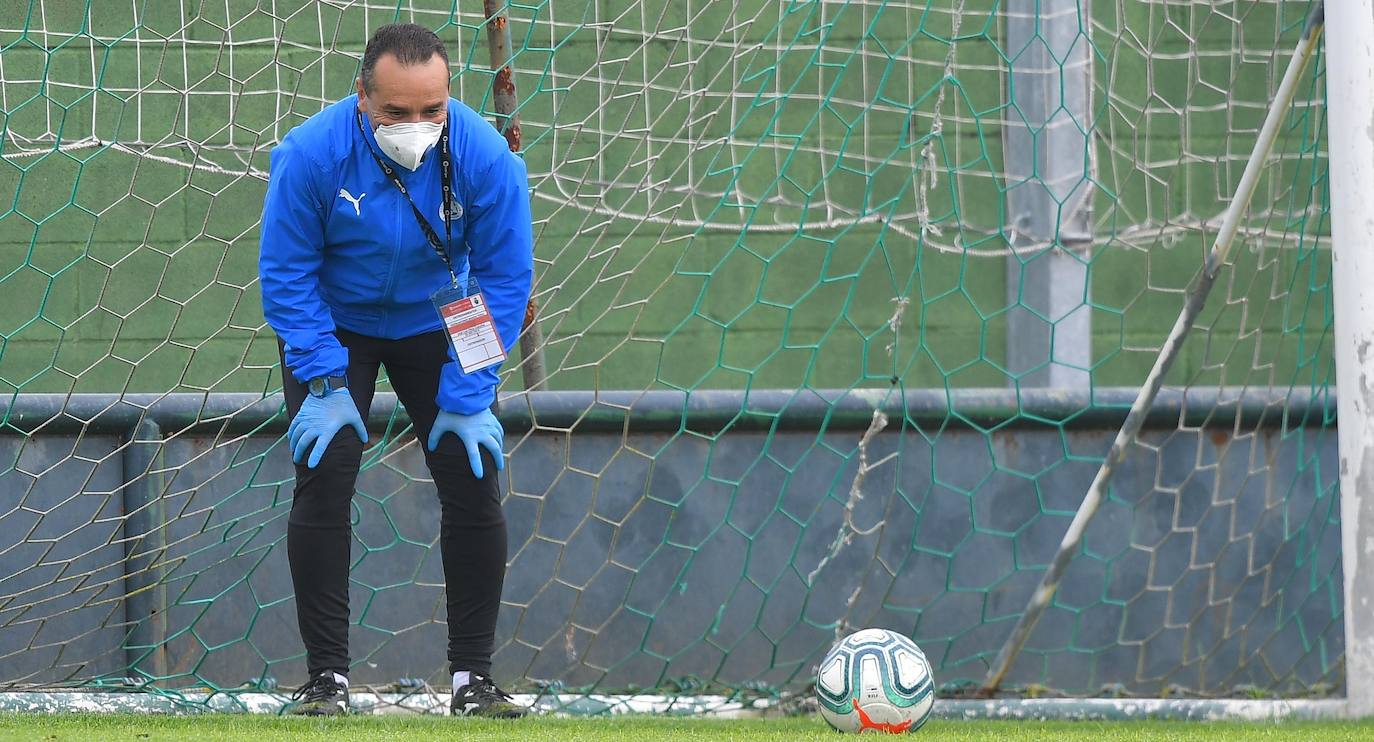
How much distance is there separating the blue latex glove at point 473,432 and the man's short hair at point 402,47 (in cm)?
60

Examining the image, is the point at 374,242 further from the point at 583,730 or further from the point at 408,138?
the point at 583,730

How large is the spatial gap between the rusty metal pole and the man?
0.61 meters


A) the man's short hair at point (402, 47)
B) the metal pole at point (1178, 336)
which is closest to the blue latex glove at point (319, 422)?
the man's short hair at point (402, 47)

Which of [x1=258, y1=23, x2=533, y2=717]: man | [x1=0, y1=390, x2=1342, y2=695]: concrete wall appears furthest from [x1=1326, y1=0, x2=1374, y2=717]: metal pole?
[x1=258, y1=23, x2=533, y2=717]: man

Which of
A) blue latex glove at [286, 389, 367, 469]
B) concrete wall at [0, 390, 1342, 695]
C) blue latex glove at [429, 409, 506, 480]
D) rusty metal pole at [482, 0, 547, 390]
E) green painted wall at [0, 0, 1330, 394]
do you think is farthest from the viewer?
green painted wall at [0, 0, 1330, 394]

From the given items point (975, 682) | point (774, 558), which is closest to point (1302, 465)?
point (975, 682)

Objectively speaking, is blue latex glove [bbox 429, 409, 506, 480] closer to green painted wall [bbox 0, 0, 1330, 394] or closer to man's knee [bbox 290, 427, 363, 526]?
man's knee [bbox 290, 427, 363, 526]

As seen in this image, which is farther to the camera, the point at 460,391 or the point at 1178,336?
the point at 1178,336

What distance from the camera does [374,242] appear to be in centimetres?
265

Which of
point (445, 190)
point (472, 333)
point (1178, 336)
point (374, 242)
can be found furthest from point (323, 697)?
point (1178, 336)

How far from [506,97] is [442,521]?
3.81 feet

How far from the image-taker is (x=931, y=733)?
276 cm

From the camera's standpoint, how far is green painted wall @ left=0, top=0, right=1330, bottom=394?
377 centimetres

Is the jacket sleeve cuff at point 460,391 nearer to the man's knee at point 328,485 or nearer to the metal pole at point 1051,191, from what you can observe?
the man's knee at point 328,485
